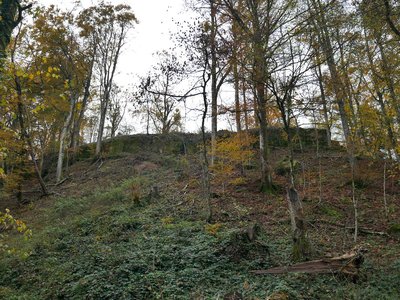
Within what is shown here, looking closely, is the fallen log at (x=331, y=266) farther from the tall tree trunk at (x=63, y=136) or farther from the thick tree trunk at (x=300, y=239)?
the tall tree trunk at (x=63, y=136)

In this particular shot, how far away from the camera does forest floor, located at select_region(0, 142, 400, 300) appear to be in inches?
228

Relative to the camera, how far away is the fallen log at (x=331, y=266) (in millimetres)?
5811

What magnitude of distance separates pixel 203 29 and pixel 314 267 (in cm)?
868

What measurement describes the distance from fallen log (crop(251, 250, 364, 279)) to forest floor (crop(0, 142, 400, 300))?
5.5 inches

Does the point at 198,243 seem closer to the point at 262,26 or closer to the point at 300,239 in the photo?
the point at 300,239

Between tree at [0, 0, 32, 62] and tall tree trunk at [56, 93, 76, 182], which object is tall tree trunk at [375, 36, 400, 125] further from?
tall tree trunk at [56, 93, 76, 182]

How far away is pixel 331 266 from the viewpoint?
5973 millimetres

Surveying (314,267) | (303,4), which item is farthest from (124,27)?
(314,267)

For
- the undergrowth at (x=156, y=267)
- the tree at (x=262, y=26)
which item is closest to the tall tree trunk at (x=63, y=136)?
the undergrowth at (x=156, y=267)

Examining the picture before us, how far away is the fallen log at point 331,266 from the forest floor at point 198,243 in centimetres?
14

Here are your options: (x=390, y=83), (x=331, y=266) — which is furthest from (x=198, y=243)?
(x=390, y=83)

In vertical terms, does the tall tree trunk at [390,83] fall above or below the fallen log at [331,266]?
above

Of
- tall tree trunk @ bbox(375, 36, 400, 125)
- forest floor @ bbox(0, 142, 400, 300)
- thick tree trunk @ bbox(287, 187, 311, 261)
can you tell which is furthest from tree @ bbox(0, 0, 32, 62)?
tall tree trunk @ bbox(375, 36, 400, 125)

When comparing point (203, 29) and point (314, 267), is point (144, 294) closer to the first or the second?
point (314, 267)
